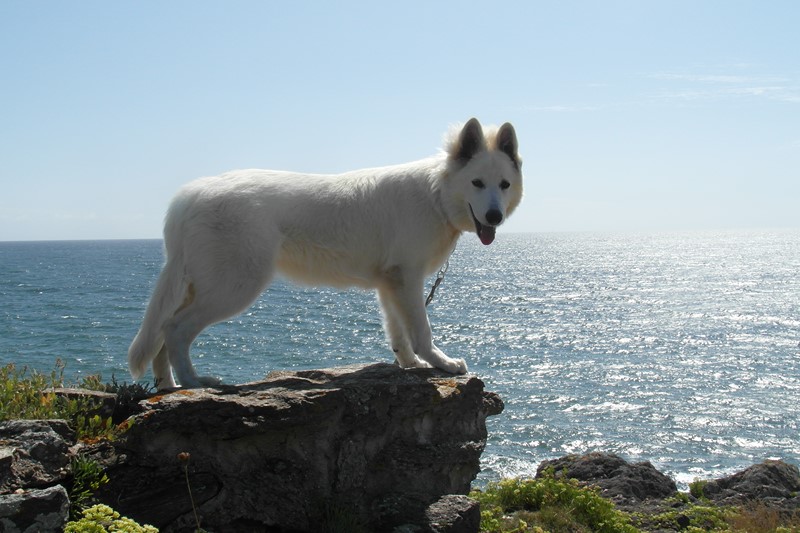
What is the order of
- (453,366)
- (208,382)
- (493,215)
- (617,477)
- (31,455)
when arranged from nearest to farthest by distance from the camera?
(31,455), (208,382), (493,215), (453,366), (617,477)

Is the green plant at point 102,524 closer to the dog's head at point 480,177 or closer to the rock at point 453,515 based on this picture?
the rock at point 453,515

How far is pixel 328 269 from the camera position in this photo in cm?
780

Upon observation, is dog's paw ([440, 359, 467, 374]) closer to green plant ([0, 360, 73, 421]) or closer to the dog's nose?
the dog's nose

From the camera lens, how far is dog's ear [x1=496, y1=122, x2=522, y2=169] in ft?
25.8

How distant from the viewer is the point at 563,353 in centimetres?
4153

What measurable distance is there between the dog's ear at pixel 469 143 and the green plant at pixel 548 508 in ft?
14.4

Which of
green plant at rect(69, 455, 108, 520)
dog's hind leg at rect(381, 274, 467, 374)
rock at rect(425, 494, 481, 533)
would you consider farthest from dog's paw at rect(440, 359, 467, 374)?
green plant at rect(69, 455, 108, 520)

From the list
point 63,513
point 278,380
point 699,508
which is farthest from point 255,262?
point 699,508

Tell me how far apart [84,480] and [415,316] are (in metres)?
3.65

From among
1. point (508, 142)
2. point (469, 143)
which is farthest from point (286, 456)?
point (508, 142)

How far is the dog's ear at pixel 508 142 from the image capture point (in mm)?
7863

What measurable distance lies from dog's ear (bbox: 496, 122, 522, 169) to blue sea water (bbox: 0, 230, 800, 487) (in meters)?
5.21

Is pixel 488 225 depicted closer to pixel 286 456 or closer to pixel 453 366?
pixel 453 366

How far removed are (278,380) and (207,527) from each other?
6.09 ft
